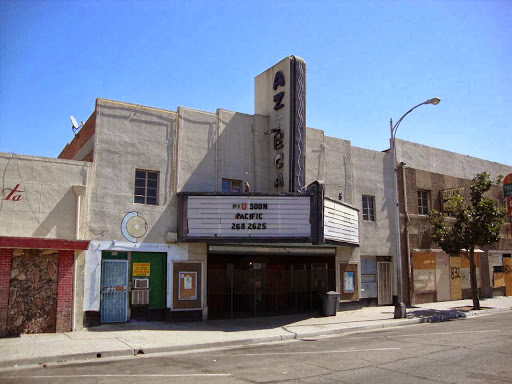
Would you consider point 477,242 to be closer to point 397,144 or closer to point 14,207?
point 397,144

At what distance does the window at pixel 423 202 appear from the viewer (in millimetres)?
25734

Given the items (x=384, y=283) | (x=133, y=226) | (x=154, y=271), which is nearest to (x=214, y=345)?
(x=154, y=271)

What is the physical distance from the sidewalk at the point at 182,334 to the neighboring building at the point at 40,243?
2.43 feet

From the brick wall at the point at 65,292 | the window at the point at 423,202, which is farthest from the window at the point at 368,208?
the brick wall at the point at 65,292

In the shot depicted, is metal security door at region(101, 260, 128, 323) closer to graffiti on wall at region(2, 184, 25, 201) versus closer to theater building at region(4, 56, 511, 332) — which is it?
theater building at region(4, 56, 511, 332)

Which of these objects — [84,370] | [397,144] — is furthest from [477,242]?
[84,370]

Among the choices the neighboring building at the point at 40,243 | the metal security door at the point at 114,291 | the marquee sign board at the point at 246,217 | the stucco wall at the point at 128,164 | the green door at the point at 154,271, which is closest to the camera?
the neighboring building at the point at 40,243

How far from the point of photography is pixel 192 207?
16781 mm

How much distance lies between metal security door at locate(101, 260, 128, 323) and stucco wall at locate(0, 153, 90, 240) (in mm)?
1789

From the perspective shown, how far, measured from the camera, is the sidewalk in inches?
447

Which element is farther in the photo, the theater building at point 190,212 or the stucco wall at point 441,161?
the stucco wall at point 441,161

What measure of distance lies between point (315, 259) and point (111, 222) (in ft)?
35.3

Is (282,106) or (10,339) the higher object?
(282,106)

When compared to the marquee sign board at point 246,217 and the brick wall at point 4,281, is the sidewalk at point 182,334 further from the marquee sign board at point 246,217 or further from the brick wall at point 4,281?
the marquee sign board at point 246,217
